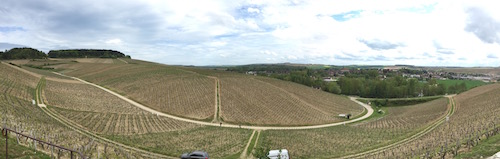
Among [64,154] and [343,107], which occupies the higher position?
[64,154]

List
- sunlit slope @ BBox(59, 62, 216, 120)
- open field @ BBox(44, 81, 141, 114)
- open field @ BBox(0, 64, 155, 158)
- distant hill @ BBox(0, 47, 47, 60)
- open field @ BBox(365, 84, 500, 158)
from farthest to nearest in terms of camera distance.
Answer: distant hill @ BBox(0, 47, 47, 60)
sunlit slope @ BBox(59, 62, 216, 120)
open field @ BBox(44, 81, 141, 114)
open field @ BBox(0, 64, 155, 158)
open field @ BBox(365, 84, 500, 158)

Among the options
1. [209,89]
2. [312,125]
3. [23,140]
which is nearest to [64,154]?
[23,140]

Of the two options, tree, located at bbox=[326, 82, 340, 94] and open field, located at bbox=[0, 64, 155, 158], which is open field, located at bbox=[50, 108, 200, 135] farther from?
tree, located at bbox=[326, 82, 340, 94]

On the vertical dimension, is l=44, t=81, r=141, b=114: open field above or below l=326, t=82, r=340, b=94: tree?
above

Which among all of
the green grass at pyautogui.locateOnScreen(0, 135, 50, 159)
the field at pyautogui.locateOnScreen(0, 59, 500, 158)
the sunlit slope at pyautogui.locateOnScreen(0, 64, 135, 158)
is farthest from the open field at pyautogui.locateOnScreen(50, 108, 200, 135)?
the green grass at pyautogui.locateOnScreen(0, 135, 50, 159)

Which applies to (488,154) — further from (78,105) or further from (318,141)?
(78,105)

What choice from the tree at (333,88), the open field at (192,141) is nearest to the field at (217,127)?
the open field at (192,141)

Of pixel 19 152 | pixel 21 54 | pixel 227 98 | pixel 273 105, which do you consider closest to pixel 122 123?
pixel 19 152

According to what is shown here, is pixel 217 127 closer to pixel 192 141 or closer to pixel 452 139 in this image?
pixel 192 141
